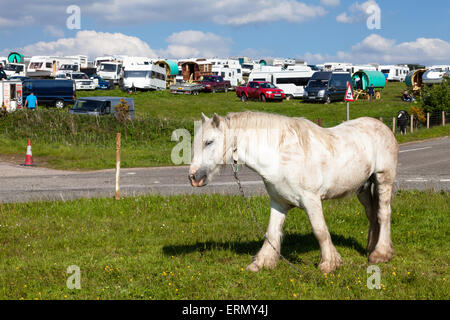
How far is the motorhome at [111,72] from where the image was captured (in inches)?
2174

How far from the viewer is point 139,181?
16578 mm

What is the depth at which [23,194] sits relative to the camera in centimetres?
1387

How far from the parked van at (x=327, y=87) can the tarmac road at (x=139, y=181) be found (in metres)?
21.8

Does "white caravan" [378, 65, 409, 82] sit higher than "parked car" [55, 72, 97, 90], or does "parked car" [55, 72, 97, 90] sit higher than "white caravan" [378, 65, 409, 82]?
"white caravan" [378, 65, 409, 82]

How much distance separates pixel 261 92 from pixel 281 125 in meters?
38.6

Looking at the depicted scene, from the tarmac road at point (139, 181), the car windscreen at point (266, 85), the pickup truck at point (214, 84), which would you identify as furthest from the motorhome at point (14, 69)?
the tarmac road at point (139, 181)

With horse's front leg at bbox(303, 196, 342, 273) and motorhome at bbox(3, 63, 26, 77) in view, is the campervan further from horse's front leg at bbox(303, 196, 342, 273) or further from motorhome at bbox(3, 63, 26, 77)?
horse's front leg at bbox(303, 196, 342, 273)

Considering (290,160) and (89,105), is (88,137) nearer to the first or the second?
(89,105)

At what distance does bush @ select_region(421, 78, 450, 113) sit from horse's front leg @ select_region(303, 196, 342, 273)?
30.0 metres

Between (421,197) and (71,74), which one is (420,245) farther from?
(71,74)

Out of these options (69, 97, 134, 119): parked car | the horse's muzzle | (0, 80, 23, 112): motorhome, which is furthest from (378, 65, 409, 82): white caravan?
the horse's muzzle

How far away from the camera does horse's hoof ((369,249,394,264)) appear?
7043 millimetres
